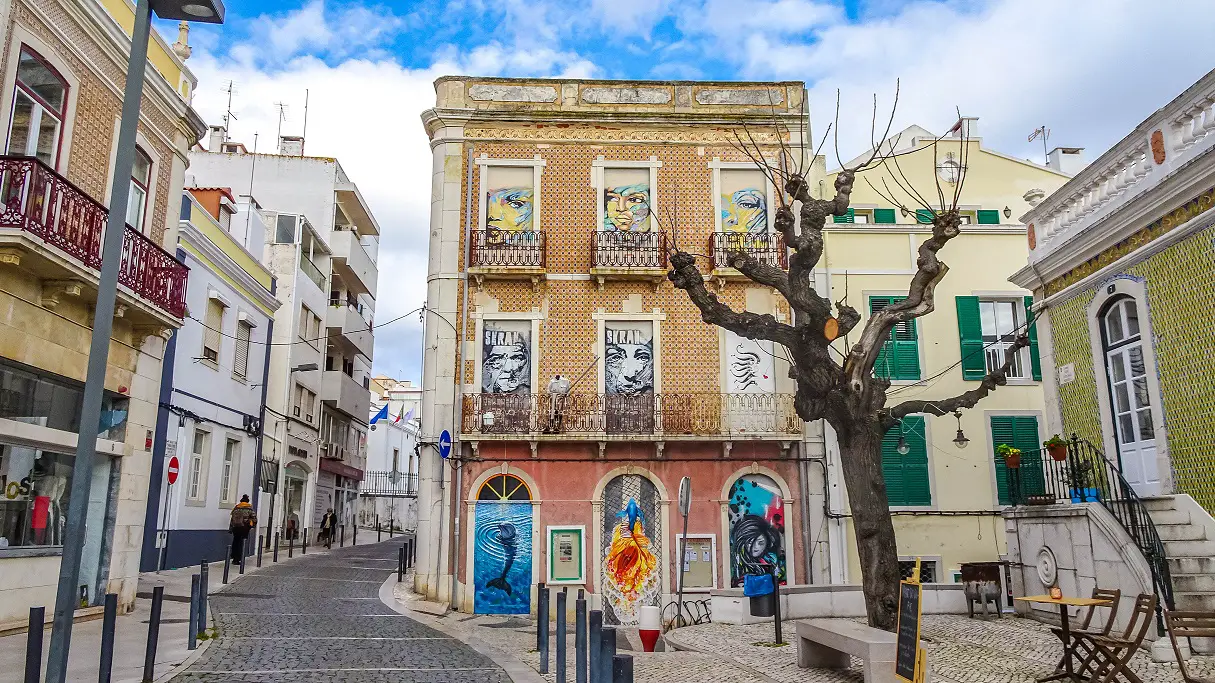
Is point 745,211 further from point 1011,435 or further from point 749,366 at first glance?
point 1011,435

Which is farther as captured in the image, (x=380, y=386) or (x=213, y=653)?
(x=380, y=386)

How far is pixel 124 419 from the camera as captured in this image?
1358 cm

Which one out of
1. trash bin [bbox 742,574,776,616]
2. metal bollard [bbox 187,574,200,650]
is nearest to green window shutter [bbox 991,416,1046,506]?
trash bin [bbox 742,574,776,616]

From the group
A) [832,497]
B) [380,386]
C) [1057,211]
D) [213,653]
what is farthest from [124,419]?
[380,386]

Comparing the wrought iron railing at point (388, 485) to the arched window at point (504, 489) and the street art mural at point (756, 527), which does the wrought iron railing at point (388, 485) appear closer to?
the arched window at point (504, 489)

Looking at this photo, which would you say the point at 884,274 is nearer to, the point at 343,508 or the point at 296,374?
the point at 296,374

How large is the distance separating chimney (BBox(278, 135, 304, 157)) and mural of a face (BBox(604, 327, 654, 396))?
23.1 meters

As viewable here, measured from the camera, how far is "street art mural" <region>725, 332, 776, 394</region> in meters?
19.5

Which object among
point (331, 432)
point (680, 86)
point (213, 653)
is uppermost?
point (680, 86)

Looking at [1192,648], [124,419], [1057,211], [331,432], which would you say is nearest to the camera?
[1192,648]

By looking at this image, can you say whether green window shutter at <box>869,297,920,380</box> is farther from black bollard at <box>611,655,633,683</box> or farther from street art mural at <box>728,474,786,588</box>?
black bollard at <box>611,655,633,683</box>

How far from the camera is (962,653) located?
1037 centimetres

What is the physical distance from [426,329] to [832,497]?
9.45 meters

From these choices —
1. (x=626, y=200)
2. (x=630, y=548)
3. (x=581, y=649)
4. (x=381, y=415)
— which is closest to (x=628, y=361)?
(x=626, y=200)
